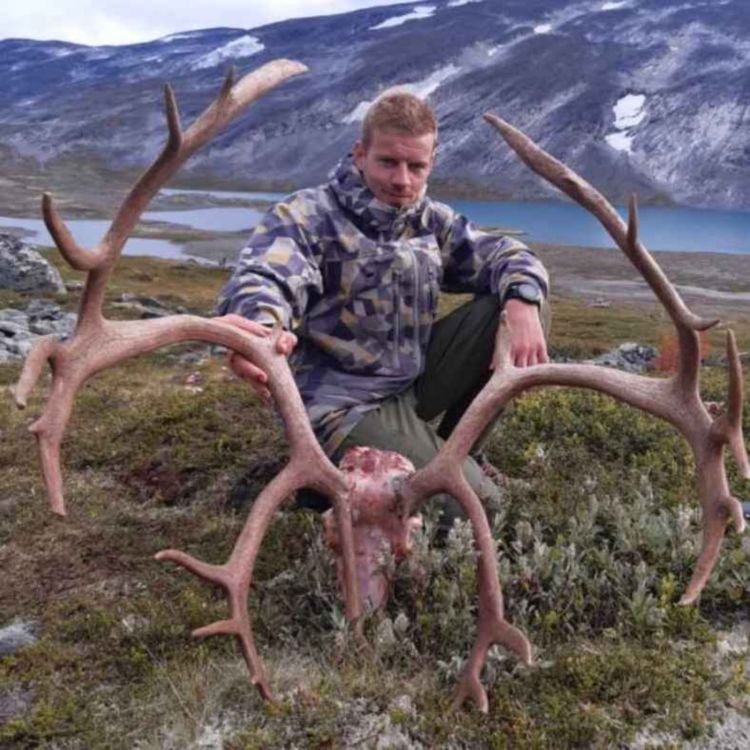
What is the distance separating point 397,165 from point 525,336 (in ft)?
4.29

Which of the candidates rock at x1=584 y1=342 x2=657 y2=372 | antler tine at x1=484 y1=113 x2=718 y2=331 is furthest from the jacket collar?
rock at x1=584 y1=342 x2=657 y2=372

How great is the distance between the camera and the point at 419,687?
4.81 metres

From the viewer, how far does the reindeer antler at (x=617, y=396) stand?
4.64 meters

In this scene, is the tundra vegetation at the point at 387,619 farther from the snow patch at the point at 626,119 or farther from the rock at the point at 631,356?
the snow patch at the point at 626,119

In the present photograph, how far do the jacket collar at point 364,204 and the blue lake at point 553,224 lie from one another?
86864 mm

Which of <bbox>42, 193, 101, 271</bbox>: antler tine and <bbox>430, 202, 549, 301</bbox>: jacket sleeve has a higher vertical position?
<bbox>42, 193, 101, 271</bbox>: antler tine

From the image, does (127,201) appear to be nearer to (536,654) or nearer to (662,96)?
(536,654)

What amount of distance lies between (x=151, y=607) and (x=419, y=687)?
184 centimetres

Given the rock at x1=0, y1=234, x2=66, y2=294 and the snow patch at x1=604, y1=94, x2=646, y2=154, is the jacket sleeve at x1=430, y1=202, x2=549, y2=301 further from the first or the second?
the snow patch at x1=604, y1=94, x2=646, y2=154

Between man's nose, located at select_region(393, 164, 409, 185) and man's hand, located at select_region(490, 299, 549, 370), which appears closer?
man's hand, located at select_region(490, 299, 549, 370)

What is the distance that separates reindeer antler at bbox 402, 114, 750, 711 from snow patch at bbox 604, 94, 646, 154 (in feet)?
609

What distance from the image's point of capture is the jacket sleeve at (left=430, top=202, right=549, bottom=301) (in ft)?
21.5

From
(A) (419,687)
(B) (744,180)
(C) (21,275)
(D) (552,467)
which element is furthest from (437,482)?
(B) (744,180)

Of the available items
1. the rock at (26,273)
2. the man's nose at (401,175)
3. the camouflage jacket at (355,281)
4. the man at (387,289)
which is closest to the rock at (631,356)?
the man at (387,289)
